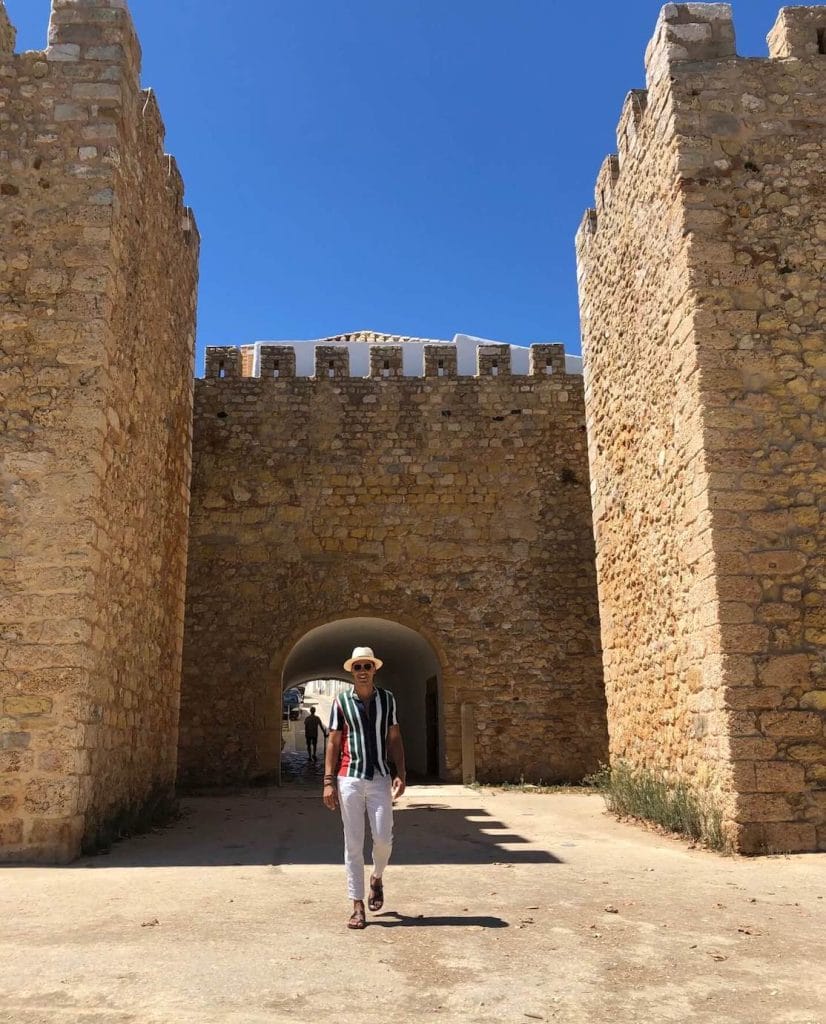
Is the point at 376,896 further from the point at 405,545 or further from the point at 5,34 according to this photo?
the point at 405,545

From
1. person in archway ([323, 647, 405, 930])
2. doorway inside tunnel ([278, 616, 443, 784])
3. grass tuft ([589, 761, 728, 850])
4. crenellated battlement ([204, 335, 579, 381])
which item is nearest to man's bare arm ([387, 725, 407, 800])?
person in archway ([323, 647, 405, 930])

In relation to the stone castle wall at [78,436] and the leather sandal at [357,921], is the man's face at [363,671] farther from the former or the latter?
the stone castle wall at [78,436]

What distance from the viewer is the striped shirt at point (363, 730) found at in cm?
392

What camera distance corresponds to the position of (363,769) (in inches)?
153

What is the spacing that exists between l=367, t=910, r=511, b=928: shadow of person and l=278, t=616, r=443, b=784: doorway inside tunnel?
7.07 m

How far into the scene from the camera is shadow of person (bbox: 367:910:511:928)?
369 centimetres

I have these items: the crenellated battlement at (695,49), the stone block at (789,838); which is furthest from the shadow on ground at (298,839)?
the crenellated battlement at (695,49)

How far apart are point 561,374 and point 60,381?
8532mm

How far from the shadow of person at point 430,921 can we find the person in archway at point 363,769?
0.10 m

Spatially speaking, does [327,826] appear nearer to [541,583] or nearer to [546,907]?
[546,907]

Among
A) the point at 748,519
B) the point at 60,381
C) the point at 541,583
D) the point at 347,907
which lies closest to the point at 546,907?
the point at 347,907

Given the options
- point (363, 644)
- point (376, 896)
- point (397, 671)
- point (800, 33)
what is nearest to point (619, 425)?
point (800, 33)

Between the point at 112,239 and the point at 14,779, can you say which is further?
the point at 112,239

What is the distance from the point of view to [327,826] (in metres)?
7.16
